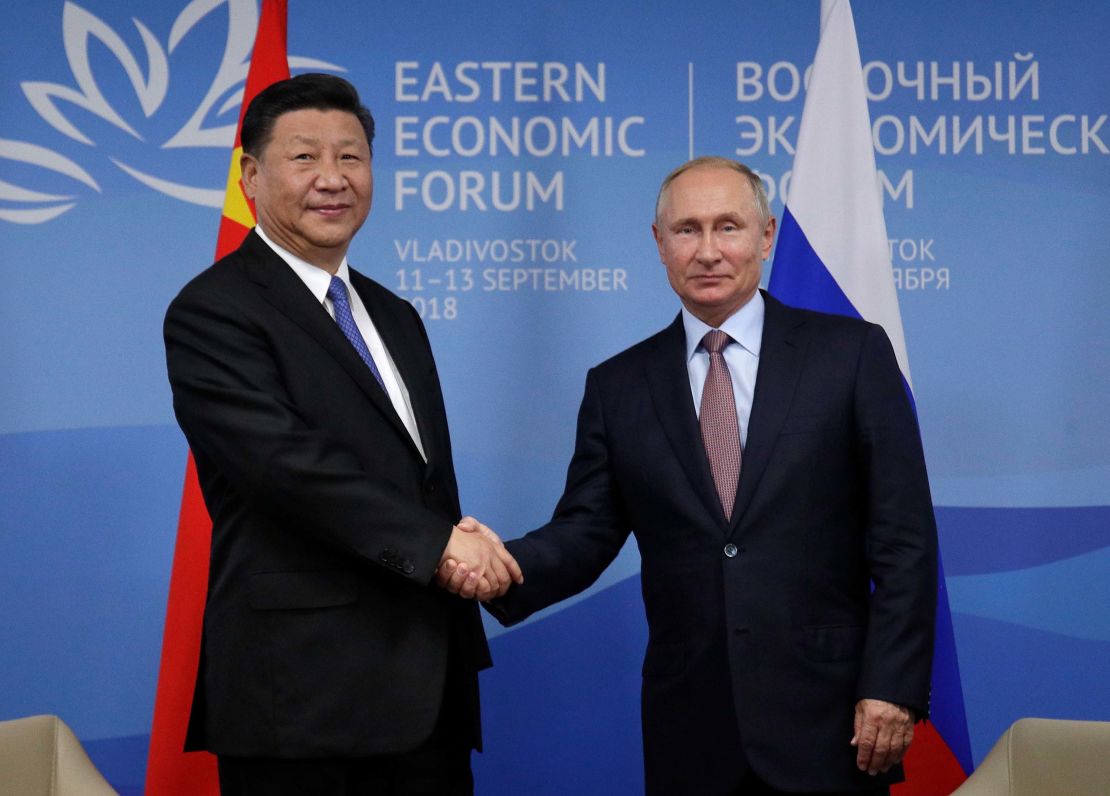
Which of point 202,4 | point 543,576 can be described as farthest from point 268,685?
point 202,4

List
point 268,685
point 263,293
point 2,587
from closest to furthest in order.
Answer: point 268,685
point 263,293
point 2,587

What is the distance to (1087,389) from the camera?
13.3 feet

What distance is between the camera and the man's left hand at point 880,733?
7.74 feet

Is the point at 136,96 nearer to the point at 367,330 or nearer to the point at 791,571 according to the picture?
the point at 367,330

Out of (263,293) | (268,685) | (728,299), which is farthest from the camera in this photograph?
(728,299)

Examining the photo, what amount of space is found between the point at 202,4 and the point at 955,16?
2.48m

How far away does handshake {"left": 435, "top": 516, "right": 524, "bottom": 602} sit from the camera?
7.98 ft

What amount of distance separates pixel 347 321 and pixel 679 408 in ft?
2.31

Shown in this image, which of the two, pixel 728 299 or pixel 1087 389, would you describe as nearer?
pixel 728 299

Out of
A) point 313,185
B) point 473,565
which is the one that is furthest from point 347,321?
point 473,565

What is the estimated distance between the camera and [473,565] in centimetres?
245

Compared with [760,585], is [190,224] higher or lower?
higher

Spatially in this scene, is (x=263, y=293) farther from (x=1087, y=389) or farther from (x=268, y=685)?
(x=1087, y=389)

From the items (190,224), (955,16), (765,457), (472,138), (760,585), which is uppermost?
(955,16)
